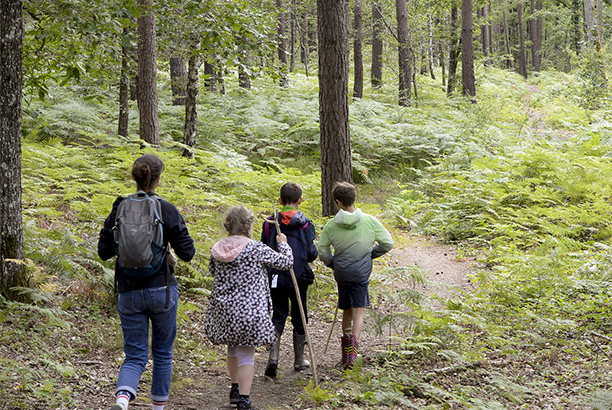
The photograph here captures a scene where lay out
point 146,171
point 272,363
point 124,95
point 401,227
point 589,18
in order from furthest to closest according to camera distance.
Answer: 1. point 589,18
2. point 124,95
3. point 401,227
4. point 272,363
5. point 146,171

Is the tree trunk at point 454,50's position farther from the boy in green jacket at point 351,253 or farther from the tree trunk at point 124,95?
the boy in green jacket at point 351,253

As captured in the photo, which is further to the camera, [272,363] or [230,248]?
[272,363]

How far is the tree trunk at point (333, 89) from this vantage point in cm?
820

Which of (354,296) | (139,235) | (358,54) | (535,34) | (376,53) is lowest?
(354,296)

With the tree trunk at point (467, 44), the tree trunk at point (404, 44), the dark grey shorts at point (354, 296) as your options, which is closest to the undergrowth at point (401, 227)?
the dark grey shorts at point (354, 296)

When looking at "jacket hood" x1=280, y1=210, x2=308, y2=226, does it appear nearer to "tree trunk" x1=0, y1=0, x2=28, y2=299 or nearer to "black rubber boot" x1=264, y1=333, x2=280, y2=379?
"black rubber boot" x1=264, y1=333, x2=280, y2=379

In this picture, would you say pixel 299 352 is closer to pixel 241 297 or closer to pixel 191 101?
pixel 241 297

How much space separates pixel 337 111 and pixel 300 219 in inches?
161

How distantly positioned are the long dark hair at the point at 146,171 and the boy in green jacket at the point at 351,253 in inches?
74.5

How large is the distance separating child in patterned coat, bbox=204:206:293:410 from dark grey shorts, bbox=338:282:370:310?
1.10 m

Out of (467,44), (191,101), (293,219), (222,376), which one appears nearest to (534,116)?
(467,44)

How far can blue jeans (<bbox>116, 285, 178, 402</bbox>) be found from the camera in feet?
11.7

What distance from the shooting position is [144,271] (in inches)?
139

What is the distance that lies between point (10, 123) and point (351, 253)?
3284 mm
